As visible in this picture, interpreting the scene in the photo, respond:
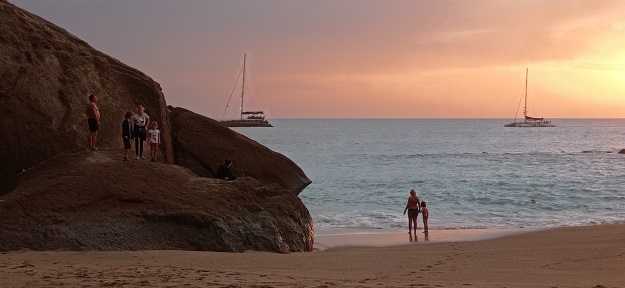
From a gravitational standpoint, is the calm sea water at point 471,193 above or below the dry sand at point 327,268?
below

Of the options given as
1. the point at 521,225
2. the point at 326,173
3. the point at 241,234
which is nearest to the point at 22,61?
the point at 241,234

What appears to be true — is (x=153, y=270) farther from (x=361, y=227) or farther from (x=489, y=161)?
(x=489, y=161)

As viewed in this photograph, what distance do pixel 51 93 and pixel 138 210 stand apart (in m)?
4.87

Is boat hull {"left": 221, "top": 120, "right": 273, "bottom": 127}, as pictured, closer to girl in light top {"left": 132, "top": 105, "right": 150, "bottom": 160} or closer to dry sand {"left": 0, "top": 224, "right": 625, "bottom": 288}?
girl in light top {"left": 132, "top": 105, "right": 150, "bottom": 160}

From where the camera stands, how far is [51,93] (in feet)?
51.5

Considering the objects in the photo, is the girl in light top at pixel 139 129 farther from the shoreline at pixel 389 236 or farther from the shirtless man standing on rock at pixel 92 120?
the shoreline at pixel 389 236

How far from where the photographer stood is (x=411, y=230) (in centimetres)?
2084

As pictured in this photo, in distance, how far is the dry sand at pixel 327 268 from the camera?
Answer: 9.34 meters

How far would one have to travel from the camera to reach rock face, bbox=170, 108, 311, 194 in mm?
18578

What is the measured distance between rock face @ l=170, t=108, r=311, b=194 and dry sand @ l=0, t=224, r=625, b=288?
17.3 feet

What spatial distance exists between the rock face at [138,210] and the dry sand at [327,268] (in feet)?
1.64

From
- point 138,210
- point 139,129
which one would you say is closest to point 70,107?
point 139,129

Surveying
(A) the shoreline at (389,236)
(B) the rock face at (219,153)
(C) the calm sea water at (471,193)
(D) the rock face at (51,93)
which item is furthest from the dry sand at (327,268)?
(C) the calm sea water at (471,193)

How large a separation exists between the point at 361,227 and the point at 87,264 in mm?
12710
